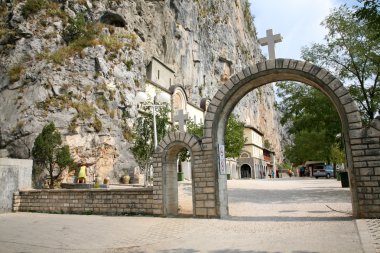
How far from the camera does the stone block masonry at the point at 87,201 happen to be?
36.7 ft

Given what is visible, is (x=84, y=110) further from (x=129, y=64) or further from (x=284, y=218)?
(x=284, y=218)

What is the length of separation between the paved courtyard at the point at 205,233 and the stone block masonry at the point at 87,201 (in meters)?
0.58

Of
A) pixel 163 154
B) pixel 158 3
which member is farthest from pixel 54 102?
pixel 158 3

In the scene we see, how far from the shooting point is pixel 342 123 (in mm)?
9422

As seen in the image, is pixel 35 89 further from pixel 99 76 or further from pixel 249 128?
pixel 249 128

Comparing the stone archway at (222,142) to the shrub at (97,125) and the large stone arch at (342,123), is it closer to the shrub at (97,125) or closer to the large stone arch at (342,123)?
the large stone arch at (342,123)

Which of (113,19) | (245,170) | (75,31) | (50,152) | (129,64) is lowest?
(245,170)

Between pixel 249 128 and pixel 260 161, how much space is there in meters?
8.15

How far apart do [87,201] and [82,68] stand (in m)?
18.1

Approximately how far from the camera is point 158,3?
135ft

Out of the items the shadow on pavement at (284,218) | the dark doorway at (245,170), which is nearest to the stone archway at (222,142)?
the shadow on pavement at (284,218)

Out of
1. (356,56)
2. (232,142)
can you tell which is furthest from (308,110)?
(232,142)

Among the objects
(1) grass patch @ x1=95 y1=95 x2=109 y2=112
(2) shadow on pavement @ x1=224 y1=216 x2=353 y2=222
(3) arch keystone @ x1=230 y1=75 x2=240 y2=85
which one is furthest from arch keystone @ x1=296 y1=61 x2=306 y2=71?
(1) grass patch @ x1=95 y1=95 x2=109 y2=112

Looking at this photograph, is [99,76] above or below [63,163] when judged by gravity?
above
